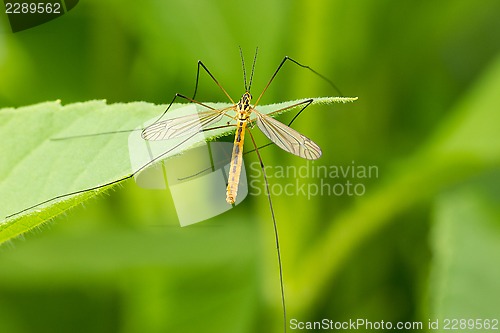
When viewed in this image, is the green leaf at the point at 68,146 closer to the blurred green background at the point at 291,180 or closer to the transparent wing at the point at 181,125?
the transparent wing at the point at 181,125

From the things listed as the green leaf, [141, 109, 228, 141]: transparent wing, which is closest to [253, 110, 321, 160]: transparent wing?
[141, 109, 228, 141]: transparent wing

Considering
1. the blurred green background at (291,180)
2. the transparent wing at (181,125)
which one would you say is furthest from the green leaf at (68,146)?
the blurred green background at (291,180)

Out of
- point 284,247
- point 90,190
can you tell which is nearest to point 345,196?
point 284,247

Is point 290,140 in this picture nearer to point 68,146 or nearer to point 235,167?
point 235,167

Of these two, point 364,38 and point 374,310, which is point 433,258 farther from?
point 364,38

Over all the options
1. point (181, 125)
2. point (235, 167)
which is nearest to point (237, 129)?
point (181, 125)

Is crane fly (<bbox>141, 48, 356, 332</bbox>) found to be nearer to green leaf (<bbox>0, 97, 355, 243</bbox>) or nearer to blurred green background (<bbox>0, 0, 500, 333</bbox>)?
green leaf (<bbox>0, 97, 355, 243</bbox>)
